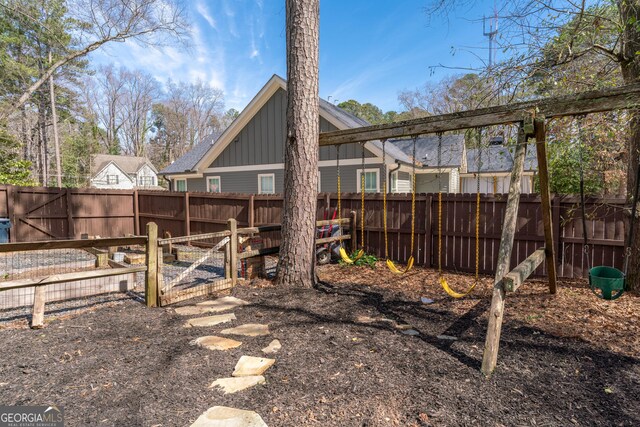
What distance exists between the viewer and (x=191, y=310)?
14.1 feet

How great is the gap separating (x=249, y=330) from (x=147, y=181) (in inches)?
1716

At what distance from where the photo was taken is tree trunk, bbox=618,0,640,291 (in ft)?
14.2

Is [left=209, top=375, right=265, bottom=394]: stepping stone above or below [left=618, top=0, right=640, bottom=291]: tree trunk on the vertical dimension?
below

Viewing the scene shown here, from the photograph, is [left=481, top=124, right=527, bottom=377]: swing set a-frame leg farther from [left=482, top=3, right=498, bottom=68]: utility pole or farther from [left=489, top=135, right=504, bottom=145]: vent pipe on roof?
[left=482, top=3, right=498, bottom=68]: utility pole

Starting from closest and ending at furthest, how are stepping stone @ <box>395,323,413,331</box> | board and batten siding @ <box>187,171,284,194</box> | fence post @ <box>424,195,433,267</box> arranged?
stepping stone @ <box>395,323,413,331</box> < fence post @ <box>424,195,433,267</box> < board and batten siding @ <box>187,171,284,194</box>

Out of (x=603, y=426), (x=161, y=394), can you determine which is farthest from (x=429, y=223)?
(x=161, y=394)

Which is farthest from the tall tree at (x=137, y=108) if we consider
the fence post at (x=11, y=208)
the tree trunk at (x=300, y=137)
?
the tree trunk at (x=300, y=137)

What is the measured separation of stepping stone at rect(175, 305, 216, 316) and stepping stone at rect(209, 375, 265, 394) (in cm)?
176

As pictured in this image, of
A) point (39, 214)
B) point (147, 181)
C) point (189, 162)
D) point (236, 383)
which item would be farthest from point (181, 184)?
point (147, 181)

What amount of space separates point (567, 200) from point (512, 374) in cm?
430

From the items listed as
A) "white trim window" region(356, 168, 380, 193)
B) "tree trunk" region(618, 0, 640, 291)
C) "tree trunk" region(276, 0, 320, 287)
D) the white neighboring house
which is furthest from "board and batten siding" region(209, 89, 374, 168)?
the white neighboring house

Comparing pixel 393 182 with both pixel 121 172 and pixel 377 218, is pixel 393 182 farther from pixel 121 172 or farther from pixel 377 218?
pixel 121 172

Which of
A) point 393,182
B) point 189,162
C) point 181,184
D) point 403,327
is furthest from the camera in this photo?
point 181,184

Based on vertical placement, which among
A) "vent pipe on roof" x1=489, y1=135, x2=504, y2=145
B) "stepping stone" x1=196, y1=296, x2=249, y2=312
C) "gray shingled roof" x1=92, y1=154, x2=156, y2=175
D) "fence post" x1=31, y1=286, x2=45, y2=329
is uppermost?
"gray shingled roof" x1=92, y1=154, x2=156, y2=175
